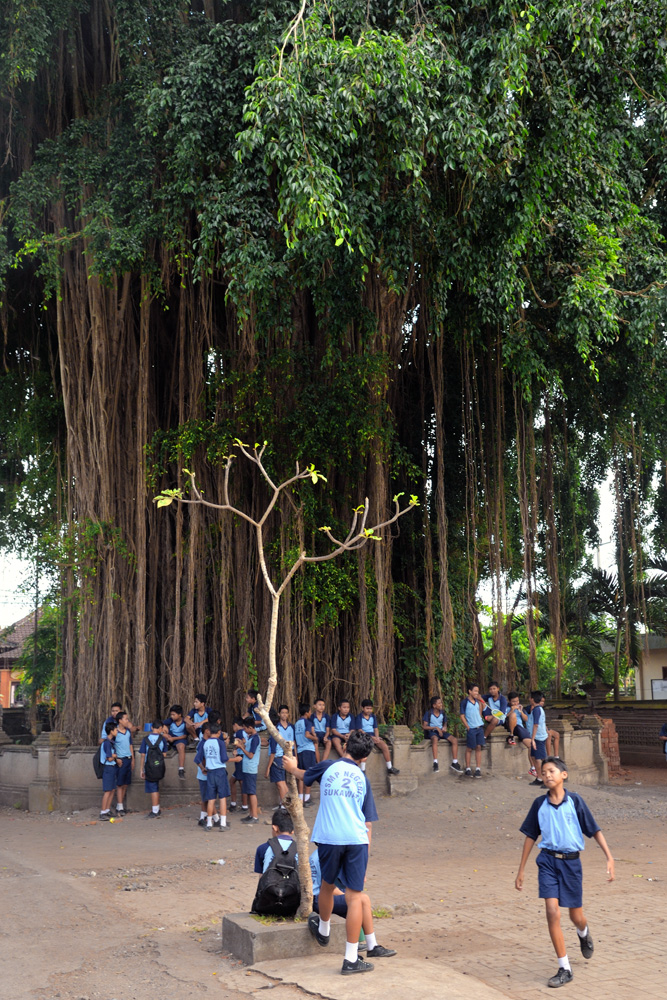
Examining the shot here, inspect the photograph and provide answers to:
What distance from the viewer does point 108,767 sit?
11484 mm

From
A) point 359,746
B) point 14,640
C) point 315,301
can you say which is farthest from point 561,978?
point 14,640

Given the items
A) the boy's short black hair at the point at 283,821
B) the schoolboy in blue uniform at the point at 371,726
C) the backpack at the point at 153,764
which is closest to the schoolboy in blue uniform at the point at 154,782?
the backpack at the point at 153,764

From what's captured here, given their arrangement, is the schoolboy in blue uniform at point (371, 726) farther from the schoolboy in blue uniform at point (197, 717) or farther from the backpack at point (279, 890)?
the backpack at point (279, 890)

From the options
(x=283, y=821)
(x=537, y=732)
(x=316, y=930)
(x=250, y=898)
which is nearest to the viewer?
(x=316, y=930)

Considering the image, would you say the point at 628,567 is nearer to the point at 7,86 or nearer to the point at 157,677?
the point at 157,677

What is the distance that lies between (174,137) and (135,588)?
232 inches

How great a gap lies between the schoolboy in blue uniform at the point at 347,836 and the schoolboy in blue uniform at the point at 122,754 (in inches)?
262

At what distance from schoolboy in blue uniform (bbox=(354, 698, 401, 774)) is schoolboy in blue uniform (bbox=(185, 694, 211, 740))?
1.95 m

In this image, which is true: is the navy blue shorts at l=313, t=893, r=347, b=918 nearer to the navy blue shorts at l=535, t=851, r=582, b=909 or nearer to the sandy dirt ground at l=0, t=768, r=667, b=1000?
the sandy dirt ground at l=0, t=768, r=667, b=1000

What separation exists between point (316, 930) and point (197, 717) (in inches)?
286

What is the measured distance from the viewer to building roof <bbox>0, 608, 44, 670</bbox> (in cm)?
2966

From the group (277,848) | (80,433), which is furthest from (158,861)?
(80,433)

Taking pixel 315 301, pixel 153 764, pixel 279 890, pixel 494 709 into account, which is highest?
pixel 315 301

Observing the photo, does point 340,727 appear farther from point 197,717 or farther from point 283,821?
point 283,821
